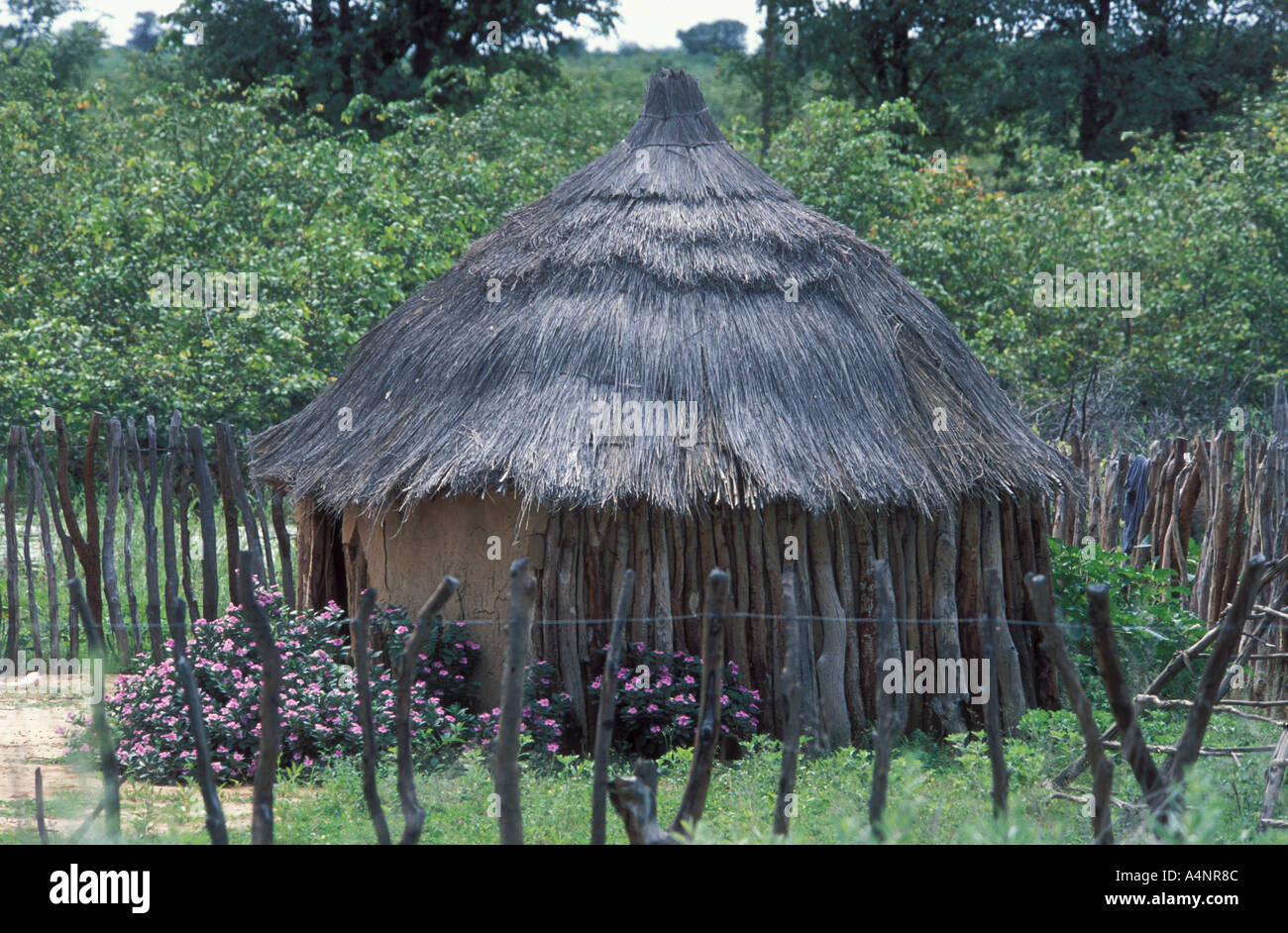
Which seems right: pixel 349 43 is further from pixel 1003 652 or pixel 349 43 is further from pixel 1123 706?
pixel 1123 706

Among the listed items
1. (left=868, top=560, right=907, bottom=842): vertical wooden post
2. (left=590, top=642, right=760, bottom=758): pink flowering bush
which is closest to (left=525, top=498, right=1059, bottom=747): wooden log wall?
(left=590, top=642, right=760, bottom=758): pink flowering bush

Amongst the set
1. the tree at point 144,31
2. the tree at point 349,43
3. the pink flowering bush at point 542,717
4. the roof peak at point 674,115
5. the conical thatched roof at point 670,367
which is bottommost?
the pink flowering bush at point 542,717

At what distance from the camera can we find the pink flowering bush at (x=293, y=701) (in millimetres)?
6016

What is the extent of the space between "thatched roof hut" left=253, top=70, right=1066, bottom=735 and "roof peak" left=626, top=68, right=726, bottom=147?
1.12ft

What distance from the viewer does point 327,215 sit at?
13922 millimetres

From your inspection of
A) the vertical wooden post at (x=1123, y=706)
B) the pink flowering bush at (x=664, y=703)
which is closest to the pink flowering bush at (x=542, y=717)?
the pink flowering bush at (x=664, y=703)

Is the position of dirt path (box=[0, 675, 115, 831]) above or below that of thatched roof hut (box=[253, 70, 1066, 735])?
below

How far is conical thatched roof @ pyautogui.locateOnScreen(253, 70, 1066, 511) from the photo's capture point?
6359mm

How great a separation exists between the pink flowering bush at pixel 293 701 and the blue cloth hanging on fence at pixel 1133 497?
5.40 m

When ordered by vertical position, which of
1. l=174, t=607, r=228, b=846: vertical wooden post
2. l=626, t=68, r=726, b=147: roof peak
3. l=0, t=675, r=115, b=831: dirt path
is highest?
l=626, t=68, r=726, b=147: roof peak

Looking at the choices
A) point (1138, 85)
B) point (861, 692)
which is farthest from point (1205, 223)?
point (861, 692)

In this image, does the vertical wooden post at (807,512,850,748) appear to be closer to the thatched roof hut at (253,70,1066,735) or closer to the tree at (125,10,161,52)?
the thatched roof hut at (253,70,1066,735)

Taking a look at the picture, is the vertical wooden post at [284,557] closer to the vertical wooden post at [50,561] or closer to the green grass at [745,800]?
the vertical wooden post at [50,561]

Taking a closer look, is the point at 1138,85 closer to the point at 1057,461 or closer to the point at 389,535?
the point at 1057,461
